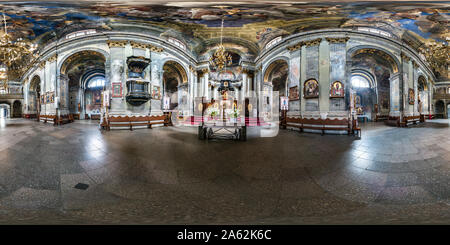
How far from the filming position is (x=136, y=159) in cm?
164

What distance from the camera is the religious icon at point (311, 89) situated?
3320mm

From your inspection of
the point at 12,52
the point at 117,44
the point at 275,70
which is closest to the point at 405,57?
the point at 117,44

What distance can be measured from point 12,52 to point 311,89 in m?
4.93

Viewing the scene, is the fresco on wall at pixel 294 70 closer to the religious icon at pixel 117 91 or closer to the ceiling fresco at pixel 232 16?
the ceiling fresco at pixel 232 16

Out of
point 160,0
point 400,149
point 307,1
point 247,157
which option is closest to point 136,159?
point 247,157

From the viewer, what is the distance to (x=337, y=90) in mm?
2939

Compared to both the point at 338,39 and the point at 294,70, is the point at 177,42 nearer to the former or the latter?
the point at 338,39

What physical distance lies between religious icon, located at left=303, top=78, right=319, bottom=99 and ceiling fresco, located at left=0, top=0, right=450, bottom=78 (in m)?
1.63

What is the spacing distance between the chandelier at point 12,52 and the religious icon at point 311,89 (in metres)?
4.61

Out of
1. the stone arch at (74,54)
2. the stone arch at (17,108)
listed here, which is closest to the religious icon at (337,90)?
the stone arch at (74,54)

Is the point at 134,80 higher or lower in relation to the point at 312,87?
higher
